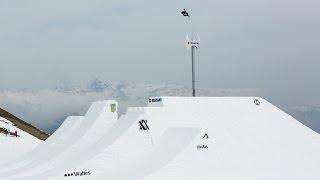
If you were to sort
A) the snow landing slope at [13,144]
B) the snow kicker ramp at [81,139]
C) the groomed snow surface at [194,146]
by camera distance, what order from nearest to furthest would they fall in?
the groomed snow surface at [194,146]
the snow kicker ramp at [81,139]
the snow landing slope at [13,144]

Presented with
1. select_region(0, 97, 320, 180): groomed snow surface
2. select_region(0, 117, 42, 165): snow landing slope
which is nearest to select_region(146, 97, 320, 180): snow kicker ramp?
select_region(0, 97, 320, 180): groomed snow surface

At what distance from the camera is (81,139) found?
41000 mm

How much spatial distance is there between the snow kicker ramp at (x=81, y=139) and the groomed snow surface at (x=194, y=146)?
0.11 meters

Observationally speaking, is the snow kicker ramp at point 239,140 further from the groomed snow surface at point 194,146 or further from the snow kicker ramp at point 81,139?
the snow kicker ramp at point 81,139

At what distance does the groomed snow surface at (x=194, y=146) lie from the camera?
3132 centimetres

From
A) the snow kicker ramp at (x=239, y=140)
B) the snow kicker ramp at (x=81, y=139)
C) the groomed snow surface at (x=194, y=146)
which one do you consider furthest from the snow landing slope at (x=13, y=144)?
the snow kicker ramp at (x=239, y=140)

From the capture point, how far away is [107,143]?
35125 millimetres

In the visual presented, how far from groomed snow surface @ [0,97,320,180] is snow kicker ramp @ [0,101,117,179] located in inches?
4.5

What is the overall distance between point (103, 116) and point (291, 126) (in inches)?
598

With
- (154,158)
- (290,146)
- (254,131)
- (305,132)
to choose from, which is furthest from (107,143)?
(305,132)

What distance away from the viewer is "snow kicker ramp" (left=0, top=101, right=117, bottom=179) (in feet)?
133

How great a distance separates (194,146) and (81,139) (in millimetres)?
13100

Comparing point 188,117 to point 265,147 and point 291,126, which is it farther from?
point 291,126

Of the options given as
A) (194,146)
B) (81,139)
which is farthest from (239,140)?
(81,139)
